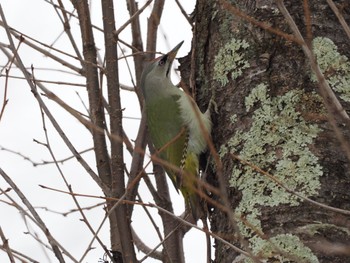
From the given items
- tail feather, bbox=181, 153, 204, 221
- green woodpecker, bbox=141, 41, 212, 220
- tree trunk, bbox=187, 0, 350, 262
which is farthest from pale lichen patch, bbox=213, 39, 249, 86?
tail feather, bbox=181, 153, 204, 221

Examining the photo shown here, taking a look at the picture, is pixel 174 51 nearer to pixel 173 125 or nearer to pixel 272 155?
pixel 173 125

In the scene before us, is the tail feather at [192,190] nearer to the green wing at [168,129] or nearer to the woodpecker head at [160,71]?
the green wing at [168,129]

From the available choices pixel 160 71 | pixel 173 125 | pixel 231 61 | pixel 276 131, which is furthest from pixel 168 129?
pixel 276 131

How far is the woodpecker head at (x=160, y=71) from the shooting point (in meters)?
4.66

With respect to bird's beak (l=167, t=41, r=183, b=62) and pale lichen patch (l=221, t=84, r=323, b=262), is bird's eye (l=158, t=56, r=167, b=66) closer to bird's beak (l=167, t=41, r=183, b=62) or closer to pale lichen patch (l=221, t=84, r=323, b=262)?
bird's beak (l=167, t=41, r=183, b=62)

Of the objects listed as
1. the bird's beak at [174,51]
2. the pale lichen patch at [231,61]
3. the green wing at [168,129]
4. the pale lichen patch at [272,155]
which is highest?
the bird's beak at [174,51]

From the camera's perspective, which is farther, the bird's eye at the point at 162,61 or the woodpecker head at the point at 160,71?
the bird's eye at the point at 162,61

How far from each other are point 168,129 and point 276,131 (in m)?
1.53

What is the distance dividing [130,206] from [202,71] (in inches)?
28.3

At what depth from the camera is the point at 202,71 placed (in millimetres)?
3549

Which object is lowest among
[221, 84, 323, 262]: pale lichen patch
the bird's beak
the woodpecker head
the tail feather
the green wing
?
[221, 84, 323, 262]: pale lichen patch

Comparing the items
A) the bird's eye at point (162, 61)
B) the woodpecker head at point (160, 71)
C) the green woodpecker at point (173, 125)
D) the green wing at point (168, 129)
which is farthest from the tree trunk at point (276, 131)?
the bird's eye at point (162, 61)

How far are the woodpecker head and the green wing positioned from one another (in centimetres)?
13

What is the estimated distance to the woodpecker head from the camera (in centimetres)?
466
